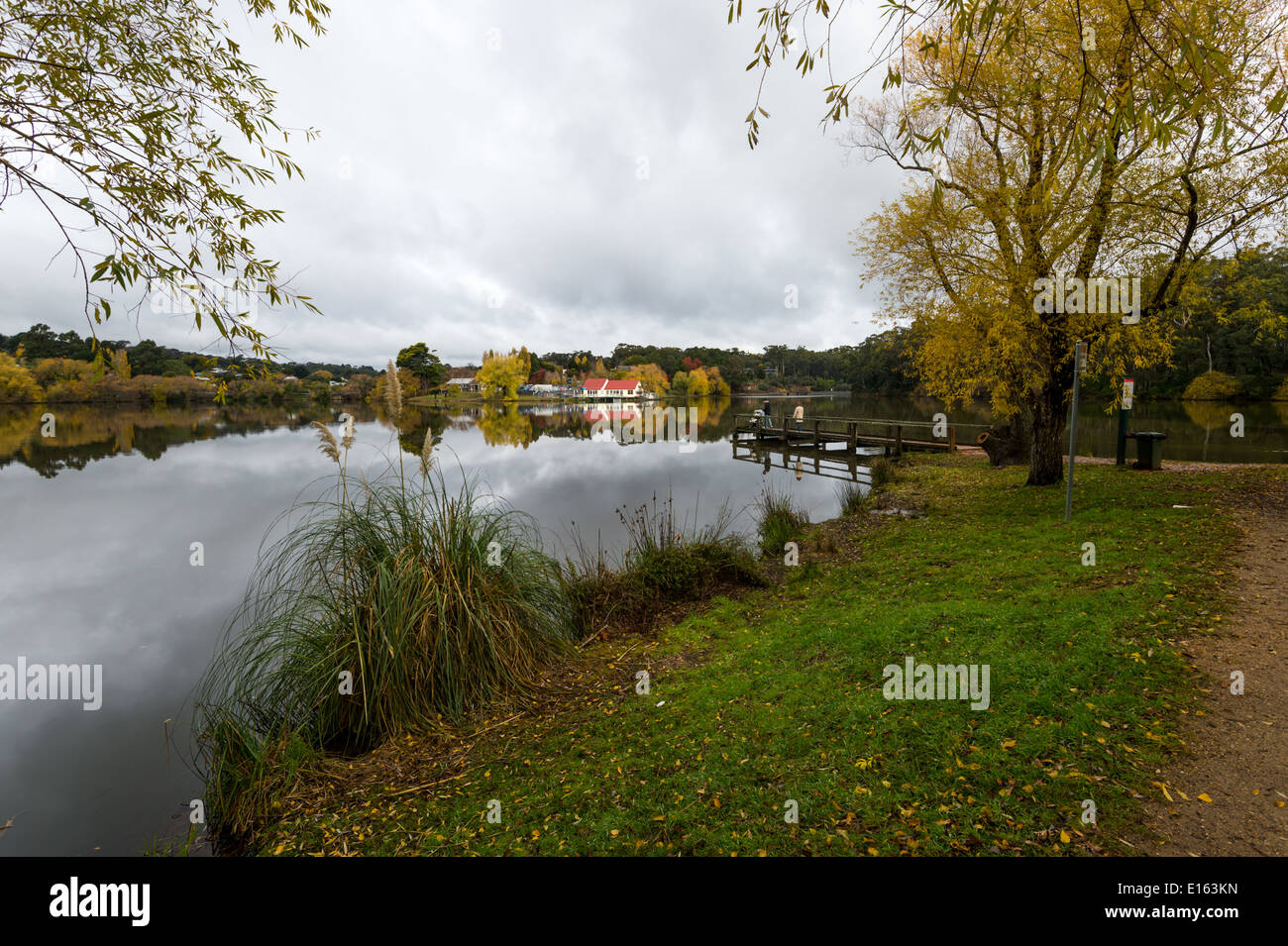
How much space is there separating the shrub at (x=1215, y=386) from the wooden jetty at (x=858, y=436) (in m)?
31.0

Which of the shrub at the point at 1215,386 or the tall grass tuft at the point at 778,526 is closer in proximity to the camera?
the tall grass tuft at the point at 778,526

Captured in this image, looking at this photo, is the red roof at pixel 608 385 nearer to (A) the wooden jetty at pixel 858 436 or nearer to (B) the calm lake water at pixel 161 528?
(B) the calm lake water at pixel 161 528

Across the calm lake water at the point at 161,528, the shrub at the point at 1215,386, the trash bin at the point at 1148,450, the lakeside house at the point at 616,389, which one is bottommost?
the calm lake water at the point at 161,528

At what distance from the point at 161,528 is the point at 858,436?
82.4 ft

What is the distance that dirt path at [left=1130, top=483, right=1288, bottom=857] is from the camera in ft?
8.53

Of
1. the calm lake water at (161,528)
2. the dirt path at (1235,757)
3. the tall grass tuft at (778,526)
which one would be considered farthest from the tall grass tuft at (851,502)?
the dirt path at (1235,757)

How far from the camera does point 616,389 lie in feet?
349

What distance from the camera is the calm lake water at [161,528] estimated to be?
4816 millimetres

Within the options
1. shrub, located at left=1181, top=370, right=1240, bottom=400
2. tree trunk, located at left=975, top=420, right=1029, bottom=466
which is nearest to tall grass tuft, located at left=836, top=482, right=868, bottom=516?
tree trunk, located at left=975, top=420, right=1029, bottom=466

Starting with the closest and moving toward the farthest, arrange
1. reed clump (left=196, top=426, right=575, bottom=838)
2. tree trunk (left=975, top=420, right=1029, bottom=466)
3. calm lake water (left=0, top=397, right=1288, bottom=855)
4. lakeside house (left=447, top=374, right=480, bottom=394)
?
reed clump (left=196, top=426, right=575, bottom=838) < calm lake water (left=0, top=397, right=1288, bottom=855) < tree trunk (left=975, top=420, right=1029, bottom=466) < lakeside house (left=447, top=374, right=480, bottom=394)

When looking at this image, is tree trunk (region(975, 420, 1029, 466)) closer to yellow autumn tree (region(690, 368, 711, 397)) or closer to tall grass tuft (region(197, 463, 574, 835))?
tall grass tuft (region(197, 463, 574, 835))

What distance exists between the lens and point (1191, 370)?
4697cm

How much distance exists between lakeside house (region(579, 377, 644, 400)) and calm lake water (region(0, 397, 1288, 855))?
70153 millimetres
